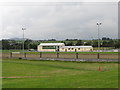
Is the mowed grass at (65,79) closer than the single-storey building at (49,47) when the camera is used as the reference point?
Yes

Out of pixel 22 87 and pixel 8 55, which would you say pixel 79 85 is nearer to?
pixel 22 87

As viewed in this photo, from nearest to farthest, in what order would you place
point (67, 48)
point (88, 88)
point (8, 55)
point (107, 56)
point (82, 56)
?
point (88, 88) < point (107, 56) < point (82, 56) < point (8, 55) < point (67, 48)

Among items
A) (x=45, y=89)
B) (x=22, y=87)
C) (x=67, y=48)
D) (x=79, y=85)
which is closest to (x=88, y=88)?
(x=79, y=85)

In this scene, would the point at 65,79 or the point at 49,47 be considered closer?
the point at 65,79

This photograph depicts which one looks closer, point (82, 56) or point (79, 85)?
point (79, 85)

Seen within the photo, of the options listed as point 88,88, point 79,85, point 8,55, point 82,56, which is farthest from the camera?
point 8,55

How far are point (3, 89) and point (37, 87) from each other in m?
2.04

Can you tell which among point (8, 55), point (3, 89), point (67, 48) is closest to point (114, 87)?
point (3, 89)

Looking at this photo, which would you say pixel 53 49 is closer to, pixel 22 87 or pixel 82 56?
pixel 82 56

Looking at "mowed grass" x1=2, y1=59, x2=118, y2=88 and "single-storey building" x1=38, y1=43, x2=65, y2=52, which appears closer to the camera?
"mowed grass" x1=2, y1=59, x2=118, y2=88

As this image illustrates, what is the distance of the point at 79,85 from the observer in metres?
11.2

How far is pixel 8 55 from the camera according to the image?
175ft

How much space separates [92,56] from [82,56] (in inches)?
91.8

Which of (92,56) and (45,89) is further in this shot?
(92,56)
